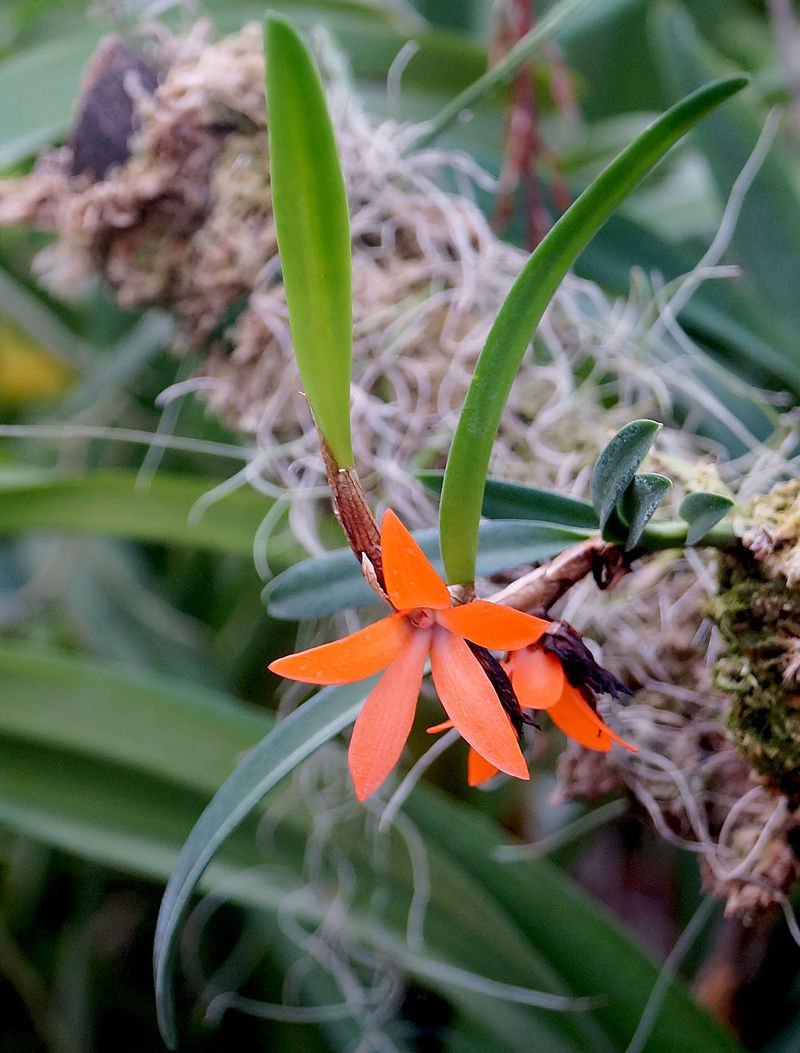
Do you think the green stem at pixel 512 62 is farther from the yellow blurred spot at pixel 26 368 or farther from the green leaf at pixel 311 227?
the yellow blurred spot at pixel 26 368

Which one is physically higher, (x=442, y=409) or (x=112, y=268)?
(x=112, y=268)

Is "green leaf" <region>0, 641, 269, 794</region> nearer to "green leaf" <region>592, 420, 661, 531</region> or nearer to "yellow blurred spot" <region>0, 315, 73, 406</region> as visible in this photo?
"green leaf" <region>592, 420, 661, 531</region>

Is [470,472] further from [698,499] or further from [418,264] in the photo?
[418,264]

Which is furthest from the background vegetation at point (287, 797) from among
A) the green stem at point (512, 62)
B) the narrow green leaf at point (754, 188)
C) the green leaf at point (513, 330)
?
the green leaf at point (513, 330)

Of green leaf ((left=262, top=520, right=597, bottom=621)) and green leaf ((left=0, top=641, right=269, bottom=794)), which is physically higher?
green leaf ((left=262, top=520, right=597, bottom=621))

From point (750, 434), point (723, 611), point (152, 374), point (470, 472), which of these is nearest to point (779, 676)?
point (723, 611)

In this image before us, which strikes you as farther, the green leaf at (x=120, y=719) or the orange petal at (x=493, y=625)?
the green leaf at (x=120, y=719)

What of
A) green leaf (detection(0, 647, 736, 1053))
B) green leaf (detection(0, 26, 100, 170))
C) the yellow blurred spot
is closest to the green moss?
green leaf (detection(0, 647, 736, 1053))
